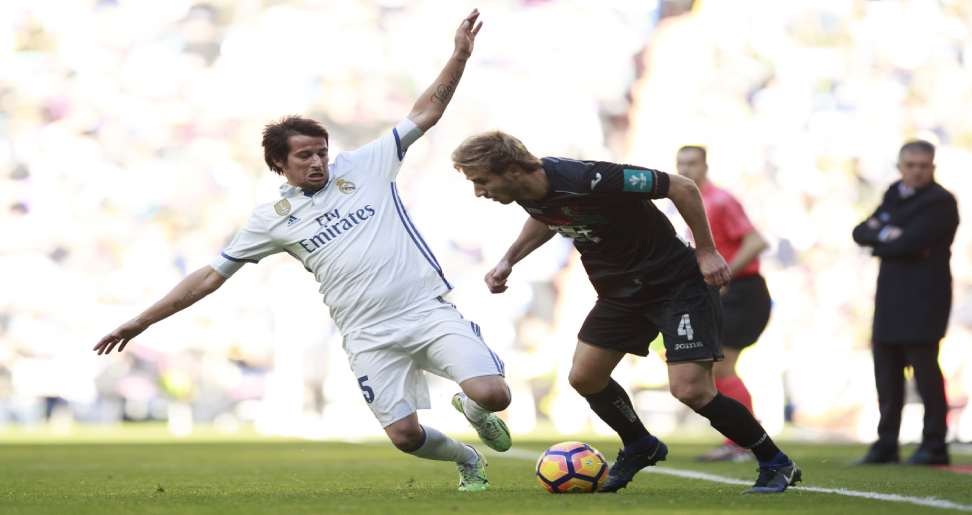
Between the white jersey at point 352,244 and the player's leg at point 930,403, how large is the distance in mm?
3857

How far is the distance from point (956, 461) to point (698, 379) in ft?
15.3

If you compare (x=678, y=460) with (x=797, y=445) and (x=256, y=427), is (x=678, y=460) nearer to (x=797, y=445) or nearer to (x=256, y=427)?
(x=797, y=445)

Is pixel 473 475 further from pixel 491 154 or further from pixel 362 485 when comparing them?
pixel 491 154

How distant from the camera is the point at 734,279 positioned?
11023mm

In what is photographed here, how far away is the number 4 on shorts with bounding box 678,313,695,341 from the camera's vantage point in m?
6.85

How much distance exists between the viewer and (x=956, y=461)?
10844 mm

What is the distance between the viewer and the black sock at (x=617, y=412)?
749cm

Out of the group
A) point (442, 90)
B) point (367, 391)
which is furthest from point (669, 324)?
point (442, 90)

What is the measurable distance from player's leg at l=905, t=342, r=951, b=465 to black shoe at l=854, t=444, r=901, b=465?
14 cm

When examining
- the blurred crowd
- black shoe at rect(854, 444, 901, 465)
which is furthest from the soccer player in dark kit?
the blurred crowd

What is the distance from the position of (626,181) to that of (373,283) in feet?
4.80

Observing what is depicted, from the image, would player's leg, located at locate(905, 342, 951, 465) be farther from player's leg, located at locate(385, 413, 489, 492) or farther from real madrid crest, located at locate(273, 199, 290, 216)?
real madrid crest, located at locate(273, 199, 290, 216)

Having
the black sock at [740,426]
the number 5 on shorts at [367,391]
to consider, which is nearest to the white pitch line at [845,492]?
the black sock at [740,426]

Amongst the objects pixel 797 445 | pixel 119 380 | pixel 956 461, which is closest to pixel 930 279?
pixel 956 461
